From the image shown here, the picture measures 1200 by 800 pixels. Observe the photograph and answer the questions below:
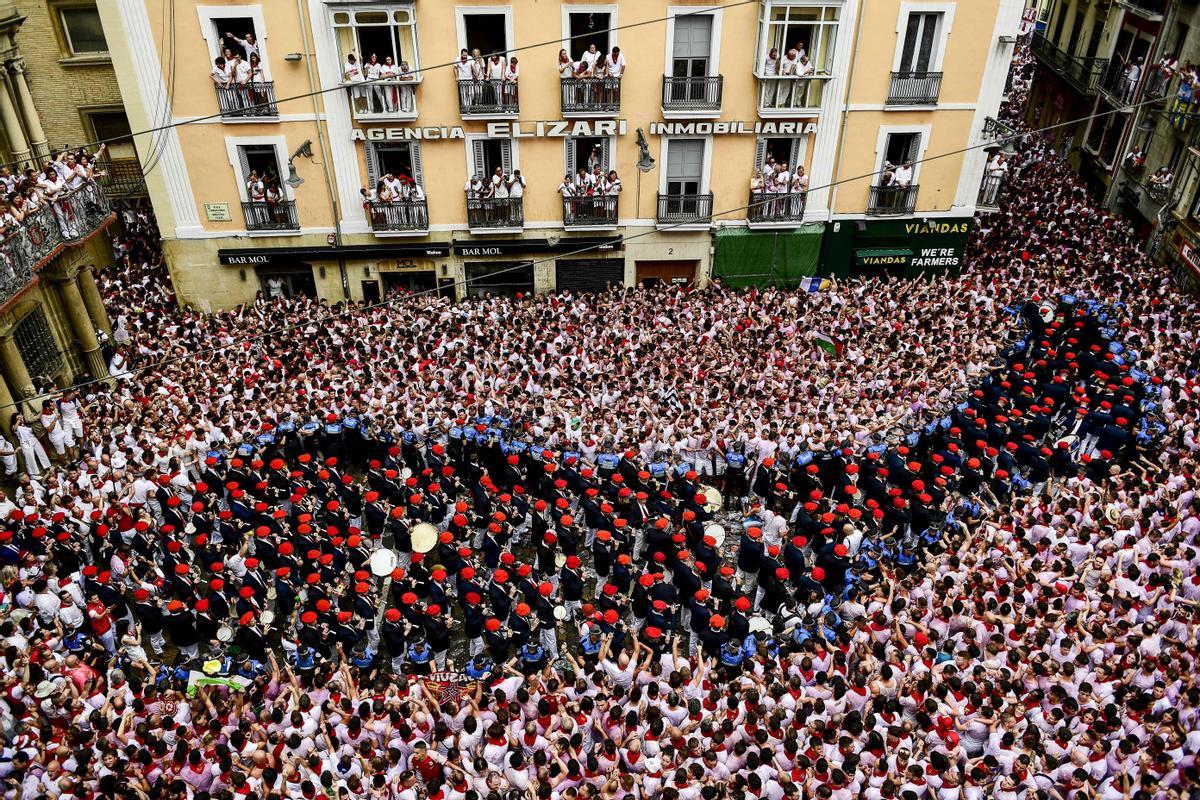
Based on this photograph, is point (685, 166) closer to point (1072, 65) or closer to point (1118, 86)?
point (1118, 86)

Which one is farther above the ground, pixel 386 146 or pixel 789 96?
pixel 789 96

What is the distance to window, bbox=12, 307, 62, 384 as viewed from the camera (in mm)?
18886

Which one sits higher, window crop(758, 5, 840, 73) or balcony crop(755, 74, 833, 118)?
window crop(758, 5, 840, 73)

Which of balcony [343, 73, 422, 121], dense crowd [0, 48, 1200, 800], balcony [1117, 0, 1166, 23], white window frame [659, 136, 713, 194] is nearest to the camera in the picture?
dense crowd [0, 48, 1200, 800]

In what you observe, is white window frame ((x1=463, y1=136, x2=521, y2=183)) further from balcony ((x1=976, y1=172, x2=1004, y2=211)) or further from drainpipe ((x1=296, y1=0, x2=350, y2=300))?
balcony ((x1=976, y1=172, x2=1004, y2=211))

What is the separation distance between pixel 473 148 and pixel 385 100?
259 cm

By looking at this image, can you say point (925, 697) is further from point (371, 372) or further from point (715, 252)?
Answer: point (715, 252)

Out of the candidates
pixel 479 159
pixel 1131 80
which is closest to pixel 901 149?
pixel 1131 80

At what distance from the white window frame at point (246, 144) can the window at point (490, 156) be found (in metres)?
5.02

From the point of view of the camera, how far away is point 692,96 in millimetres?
22219

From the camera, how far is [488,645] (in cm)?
1296

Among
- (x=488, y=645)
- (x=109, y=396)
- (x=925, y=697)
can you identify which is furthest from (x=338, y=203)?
(x=925, y=697)

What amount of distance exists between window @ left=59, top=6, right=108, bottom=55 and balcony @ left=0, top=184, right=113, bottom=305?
6.79 metres

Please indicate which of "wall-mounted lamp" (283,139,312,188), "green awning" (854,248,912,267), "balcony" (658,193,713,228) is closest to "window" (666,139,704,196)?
"balcony" (658,193,713,228)
